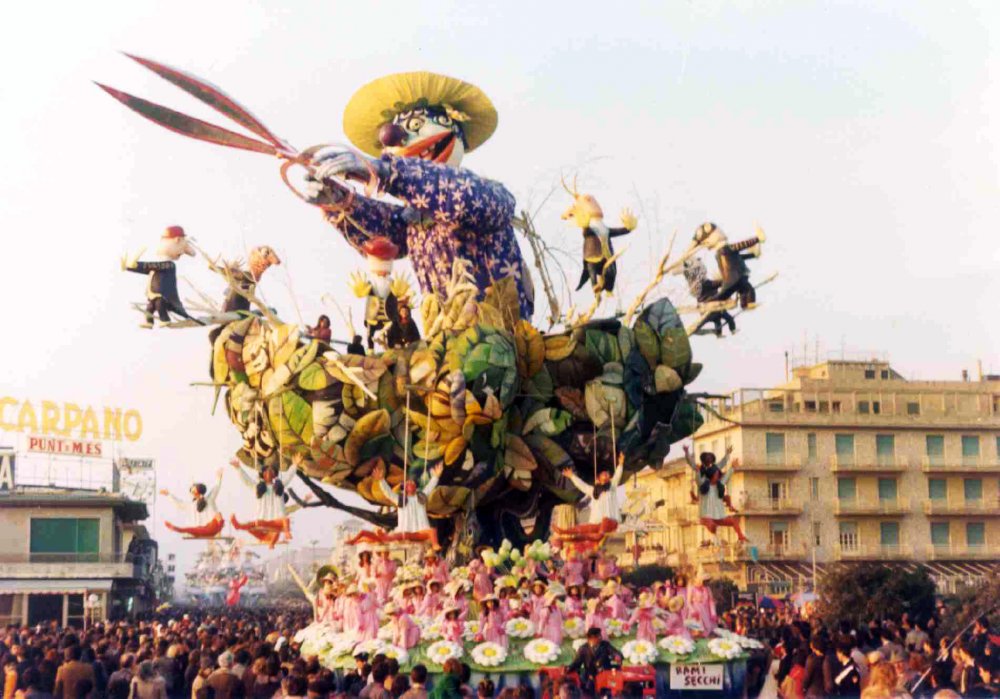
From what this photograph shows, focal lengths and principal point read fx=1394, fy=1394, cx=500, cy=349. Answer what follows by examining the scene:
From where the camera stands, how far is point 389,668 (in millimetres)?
11062

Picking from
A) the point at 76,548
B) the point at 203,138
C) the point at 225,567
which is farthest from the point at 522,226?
the point at 76,548

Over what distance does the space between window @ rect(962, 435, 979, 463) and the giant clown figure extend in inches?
1015

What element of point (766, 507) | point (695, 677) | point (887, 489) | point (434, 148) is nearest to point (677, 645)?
point (695, 677)

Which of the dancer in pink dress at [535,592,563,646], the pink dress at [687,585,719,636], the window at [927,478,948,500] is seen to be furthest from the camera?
the window at [927,478,948,500]

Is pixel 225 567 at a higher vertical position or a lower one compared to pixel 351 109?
lower

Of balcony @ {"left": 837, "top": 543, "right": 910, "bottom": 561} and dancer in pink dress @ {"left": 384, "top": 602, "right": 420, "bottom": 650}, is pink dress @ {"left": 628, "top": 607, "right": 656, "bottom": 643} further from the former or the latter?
balcony @ {"left": 837, "top": 543, "right": 910, "bottom": 561}

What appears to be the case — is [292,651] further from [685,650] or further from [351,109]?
[351,109]

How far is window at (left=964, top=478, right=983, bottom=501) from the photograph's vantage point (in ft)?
143

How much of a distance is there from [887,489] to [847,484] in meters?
1.41

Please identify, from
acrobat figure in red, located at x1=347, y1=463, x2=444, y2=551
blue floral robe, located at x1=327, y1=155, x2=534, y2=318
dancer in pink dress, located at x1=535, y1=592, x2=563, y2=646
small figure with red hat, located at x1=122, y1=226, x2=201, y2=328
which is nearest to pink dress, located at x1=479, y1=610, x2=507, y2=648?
dancer in pink dress, located at x1=535, y1=592, x2=563, y2=646

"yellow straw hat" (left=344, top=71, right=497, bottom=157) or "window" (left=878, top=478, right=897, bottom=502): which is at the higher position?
"yellow straw hat" (left=344, top=71, right=497, bottom=157)

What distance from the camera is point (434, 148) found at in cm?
2284

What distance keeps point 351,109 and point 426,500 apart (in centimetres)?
695

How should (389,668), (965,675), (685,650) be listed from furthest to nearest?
(685,650) < (965,675) < (389,668)
